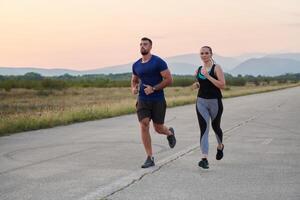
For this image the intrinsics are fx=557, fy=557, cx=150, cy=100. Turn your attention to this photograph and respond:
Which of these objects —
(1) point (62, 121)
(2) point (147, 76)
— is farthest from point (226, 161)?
(1) point (62, 121)

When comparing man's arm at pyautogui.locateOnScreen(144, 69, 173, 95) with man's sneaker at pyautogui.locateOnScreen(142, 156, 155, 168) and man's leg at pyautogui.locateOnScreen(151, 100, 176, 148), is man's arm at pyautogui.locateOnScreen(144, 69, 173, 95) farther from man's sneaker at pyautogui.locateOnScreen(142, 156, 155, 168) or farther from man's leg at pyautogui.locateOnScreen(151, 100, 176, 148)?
man's sneaker at pyautogui.locateOnScreen(142, 156, 155, 168)

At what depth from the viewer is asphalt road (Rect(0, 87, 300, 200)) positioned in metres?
6.60

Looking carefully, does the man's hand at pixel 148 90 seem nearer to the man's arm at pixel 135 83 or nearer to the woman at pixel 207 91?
the man's arm at pixel 135 83

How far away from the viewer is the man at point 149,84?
27.6 feet

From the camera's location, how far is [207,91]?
8.46 metres

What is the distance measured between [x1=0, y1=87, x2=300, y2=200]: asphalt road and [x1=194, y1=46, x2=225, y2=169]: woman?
61 cm

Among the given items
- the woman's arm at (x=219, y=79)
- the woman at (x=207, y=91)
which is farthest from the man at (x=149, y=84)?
the woman's arm at (x=219, y=79)

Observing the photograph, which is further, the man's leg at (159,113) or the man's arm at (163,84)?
the man's leg at (159,113)

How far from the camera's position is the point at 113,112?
76.9 feet

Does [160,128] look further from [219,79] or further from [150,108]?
[219,79]

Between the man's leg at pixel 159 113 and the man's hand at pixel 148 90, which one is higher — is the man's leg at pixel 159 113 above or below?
below

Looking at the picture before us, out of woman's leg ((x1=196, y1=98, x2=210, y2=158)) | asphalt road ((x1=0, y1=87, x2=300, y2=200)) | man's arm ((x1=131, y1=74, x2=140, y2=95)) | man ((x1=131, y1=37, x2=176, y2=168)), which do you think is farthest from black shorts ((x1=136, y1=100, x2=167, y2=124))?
asphalt road ((x1=0, y1=87, x2=300, y2=200))

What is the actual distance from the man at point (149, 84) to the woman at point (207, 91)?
51 cm

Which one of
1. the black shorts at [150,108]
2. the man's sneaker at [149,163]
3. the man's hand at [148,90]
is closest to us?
the man's hand at [148,90]
